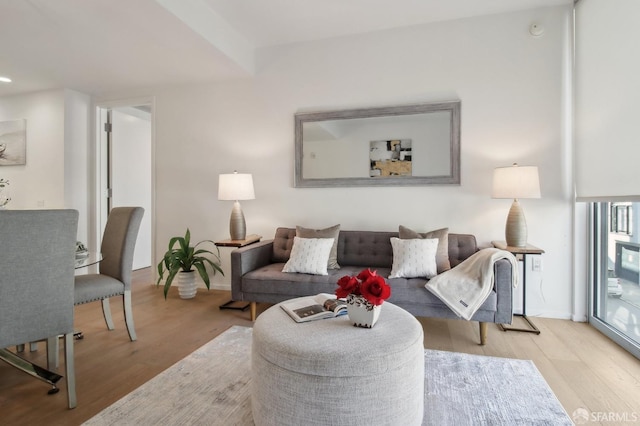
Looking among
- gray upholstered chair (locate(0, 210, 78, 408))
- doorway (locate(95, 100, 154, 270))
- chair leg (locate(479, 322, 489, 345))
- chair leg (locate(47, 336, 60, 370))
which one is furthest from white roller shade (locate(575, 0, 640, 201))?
doorway (locate(95, 100, 154, 270))

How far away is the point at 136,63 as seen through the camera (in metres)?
3.44

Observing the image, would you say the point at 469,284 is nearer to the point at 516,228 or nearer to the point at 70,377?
the point at 516,228

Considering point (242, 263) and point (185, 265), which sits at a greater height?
point (242, 263)

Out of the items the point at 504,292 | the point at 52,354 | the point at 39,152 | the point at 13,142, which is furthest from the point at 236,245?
the point at 13,142

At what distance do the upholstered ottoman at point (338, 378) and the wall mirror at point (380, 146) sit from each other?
2.07 m

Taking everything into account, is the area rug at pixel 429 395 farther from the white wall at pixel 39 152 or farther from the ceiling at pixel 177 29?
the white wall at pixel 39 152

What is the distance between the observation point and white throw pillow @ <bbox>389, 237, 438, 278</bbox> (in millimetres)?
2566

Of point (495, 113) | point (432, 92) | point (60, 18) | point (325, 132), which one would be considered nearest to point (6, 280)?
point (60, 18)

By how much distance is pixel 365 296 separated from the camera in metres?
→ 1.43

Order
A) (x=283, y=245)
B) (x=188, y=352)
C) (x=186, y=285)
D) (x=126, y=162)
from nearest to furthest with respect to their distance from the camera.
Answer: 1. (x=188, y=352)
2. (x=283, y=245)
3. (x=186, y=285)
4. (x=126, y=162)

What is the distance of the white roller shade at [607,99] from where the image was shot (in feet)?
6.94

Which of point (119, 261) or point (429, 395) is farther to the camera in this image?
point (119, 261)

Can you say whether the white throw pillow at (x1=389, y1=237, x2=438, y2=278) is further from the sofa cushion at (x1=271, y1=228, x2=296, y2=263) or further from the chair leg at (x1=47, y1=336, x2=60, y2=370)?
the chair leg at (x1=47, y1=336, x2=60, y2=370)

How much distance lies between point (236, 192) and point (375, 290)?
217 centimetres
